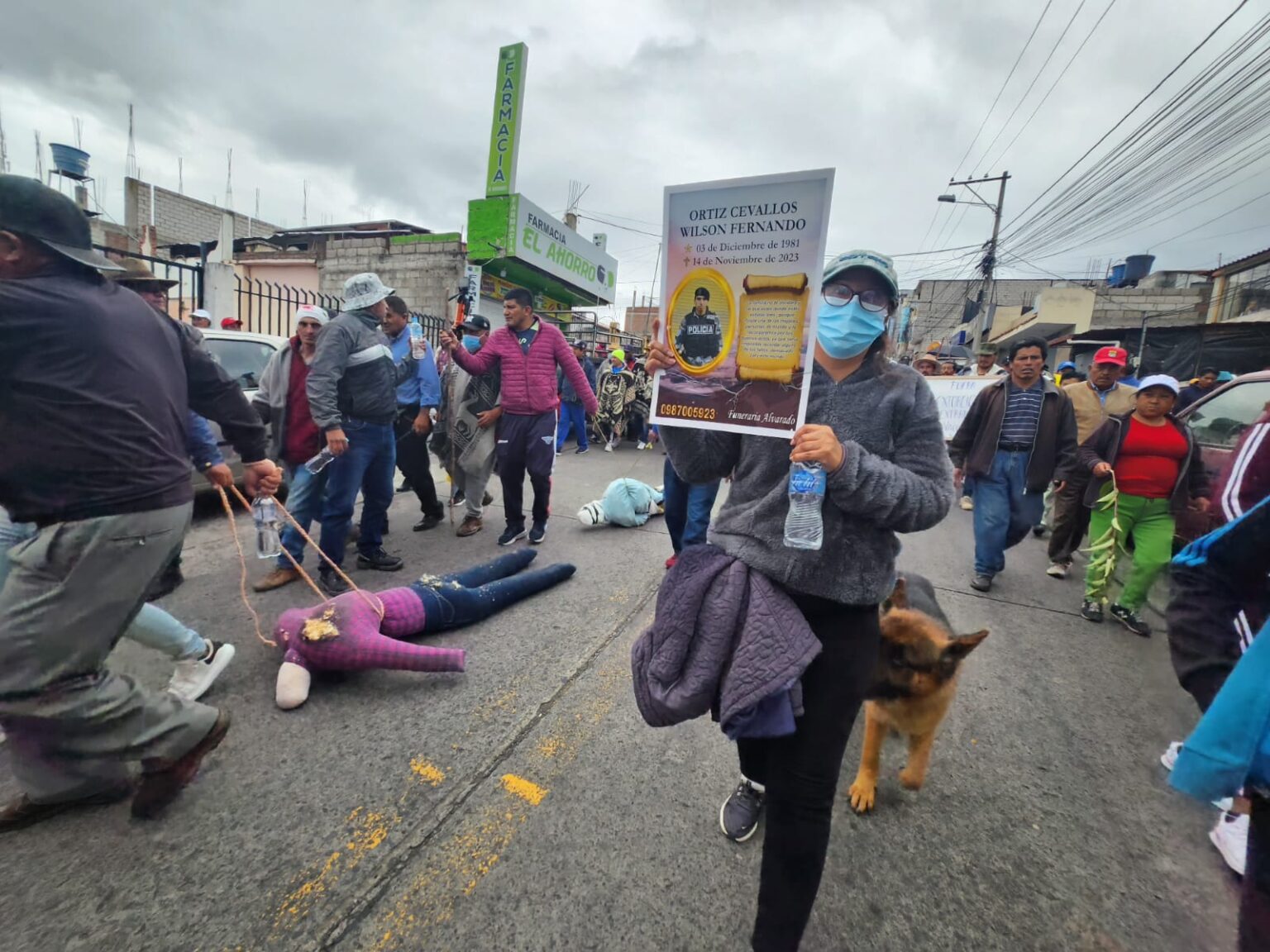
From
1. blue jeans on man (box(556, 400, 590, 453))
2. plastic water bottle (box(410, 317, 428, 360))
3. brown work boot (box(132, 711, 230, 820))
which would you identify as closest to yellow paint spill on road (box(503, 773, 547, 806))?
brown work boot (box(132, 711, 230, 820))

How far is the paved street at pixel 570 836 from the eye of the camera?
1.67 meters

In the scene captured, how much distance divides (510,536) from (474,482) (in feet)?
2.24

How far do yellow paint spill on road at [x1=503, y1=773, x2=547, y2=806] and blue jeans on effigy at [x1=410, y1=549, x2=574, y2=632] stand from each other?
1.20 m

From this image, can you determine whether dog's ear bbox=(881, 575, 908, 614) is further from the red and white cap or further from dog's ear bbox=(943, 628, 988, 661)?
the red and white cap

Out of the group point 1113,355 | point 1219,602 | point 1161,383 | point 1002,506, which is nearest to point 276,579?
point 1219,602

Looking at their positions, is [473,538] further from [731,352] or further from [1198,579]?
[1198,579]

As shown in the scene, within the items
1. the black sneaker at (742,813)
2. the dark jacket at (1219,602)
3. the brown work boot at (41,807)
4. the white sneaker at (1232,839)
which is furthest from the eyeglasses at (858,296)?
the brown work boot at (41,807)

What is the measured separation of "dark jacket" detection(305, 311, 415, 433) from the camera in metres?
3.77

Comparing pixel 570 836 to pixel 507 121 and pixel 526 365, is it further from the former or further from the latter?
pixel 507 121

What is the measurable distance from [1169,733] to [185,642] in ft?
15.4

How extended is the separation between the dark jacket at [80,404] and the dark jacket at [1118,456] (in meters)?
5.48

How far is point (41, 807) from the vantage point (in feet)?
6.27

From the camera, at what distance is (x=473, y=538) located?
17.2 feet

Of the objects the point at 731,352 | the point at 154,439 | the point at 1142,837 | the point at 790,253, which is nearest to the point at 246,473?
the point at 154,439
